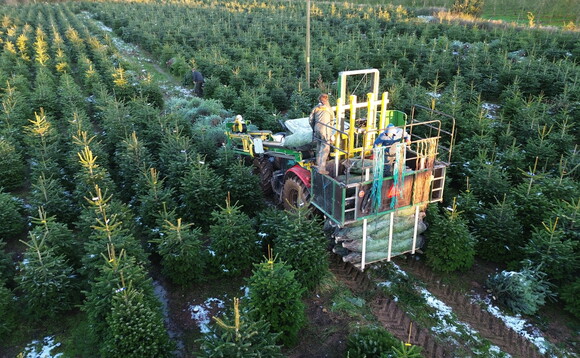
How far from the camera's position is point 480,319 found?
705 centimetres

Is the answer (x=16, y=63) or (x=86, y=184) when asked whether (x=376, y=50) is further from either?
(x=16, y=63)

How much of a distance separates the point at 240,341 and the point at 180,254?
9.05 feet

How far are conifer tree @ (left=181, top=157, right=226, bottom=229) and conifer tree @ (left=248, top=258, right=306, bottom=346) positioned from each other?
10.7 ft

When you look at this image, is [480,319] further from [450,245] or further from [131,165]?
[131,165]

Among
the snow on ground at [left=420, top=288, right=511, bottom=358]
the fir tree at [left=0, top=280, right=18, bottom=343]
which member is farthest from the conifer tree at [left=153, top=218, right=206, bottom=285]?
the snow on ground at [left=420, top=288, right=511, bottom=358]

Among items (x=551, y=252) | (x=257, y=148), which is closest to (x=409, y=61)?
(x=257, y=148)

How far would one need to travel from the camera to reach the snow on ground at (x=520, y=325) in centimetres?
653

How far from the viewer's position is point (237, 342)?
5234 mm

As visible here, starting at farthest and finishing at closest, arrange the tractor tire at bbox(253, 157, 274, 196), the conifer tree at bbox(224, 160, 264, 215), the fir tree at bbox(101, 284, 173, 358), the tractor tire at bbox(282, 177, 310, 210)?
1. the tractor tire at bbox(253, 157, 274, 196)
2. the conifer tree at bbox(224, 160, 264, 215)
3. the tractor tire at bbox(282, 177, 310, 210)
4. the fir tree at bbox(101, 284, 173, 358)

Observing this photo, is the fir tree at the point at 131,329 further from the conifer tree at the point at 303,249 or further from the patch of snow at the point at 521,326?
the patch of snow at the point at 521,326

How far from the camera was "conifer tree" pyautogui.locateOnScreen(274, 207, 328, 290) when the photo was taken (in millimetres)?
7352

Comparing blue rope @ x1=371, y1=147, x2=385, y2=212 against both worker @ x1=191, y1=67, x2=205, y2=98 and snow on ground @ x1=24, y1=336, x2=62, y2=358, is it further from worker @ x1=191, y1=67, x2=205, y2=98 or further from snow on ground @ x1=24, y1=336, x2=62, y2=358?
worker @ x1=191, y1=67, x2=205, y2=98

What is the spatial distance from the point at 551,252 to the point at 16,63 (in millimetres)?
26219

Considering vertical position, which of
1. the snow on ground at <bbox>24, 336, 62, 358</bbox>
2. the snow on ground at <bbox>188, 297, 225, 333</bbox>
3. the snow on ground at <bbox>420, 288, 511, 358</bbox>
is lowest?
the snow on ground at <bbox>24, 336, 62, 358</bbox>
